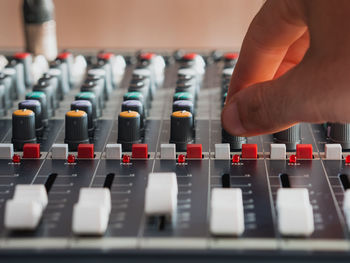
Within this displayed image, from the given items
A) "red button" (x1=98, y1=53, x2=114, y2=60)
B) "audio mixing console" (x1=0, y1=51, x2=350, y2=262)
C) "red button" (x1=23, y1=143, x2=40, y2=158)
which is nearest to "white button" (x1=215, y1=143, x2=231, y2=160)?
"audio mixing console" (x1=0, y1=51, x2=350, y2=262)

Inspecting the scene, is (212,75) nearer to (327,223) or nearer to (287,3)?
(287,3)

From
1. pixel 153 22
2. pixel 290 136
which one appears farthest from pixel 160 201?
pixel 153 22

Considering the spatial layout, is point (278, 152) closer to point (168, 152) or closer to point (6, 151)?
point (168, 152)

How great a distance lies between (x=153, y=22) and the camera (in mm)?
2332

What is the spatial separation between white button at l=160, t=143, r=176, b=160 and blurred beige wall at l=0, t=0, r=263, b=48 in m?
1.16

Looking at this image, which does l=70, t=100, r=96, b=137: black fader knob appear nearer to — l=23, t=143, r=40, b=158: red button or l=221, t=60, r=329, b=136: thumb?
l=23, t=143, r=40, b=158: red button

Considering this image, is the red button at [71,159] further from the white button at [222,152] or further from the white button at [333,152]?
the white button at [333,152]

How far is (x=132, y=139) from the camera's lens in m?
1.27

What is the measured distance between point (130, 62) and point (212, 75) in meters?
Answer: 0.25

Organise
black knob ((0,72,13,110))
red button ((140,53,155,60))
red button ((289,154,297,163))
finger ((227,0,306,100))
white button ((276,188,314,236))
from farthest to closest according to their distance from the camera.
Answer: red button ((140,53,155,60)) < black knob ((0,72,13,110)) < red button ((289,154,297,163)) < finger ((227,0,306,100)) < white button ((276,188,314,236))

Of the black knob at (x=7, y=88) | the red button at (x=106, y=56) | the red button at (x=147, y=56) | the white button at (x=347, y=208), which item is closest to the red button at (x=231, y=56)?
the red button at (x=147, y=56)

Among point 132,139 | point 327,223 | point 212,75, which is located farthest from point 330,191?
point 212,75

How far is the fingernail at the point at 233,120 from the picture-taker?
1150 millimetres

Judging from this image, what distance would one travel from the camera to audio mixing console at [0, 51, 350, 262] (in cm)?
92
